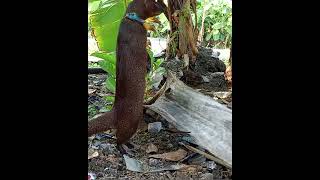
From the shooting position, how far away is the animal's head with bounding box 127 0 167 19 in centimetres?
182

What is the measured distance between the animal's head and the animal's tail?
0.41m

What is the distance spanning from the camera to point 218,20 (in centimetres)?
189

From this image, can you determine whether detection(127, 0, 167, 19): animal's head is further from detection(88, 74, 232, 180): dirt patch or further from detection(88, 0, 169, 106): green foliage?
detection(88, 74, 232, 180): dirt patch

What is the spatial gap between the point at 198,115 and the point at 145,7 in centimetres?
49

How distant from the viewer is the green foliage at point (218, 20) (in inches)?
73.0

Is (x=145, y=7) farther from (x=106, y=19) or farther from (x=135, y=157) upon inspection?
(x=135, y=157)

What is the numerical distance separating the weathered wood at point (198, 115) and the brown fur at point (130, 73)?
0.08 meters

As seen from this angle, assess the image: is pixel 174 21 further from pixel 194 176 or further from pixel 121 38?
pixel 194 176

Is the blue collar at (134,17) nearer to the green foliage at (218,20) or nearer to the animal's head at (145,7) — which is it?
the animal's head at (145,7)

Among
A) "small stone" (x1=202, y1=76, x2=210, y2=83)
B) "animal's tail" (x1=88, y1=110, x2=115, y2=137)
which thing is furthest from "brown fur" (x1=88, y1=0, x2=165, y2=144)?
"small stone" (x1=202, y1=76, x2=210, y2=83)

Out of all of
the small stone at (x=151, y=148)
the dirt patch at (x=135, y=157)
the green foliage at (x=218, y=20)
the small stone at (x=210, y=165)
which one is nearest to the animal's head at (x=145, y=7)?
the green foliage at (x=218, y=20)

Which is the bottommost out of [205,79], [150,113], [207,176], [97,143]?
[207,176]

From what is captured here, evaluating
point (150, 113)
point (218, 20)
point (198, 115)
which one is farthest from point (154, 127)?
point (218, 20)
